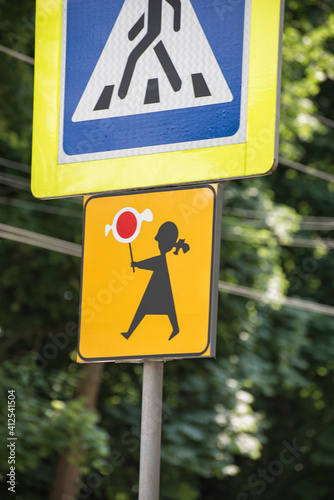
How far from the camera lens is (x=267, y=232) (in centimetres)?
1329

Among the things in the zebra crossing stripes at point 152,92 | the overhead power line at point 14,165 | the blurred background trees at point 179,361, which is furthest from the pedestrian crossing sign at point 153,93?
the overhead power line at point 14,165

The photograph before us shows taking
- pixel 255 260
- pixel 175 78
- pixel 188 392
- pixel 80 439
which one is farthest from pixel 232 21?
pixel 188 392

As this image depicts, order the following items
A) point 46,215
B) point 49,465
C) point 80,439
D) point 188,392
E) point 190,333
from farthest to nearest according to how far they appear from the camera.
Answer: point 49,465, point 188,392, point 46,215, point 80,439, point 190,333

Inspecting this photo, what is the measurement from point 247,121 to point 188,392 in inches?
495

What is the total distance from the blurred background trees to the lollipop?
24.2 feet

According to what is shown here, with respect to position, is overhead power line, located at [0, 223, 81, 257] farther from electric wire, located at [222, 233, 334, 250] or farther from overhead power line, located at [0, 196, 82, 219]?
electric wire, located at [222, 233, 334, 250]

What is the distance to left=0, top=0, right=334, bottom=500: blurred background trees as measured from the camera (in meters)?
11.1

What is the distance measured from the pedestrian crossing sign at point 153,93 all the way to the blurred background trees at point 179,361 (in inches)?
280

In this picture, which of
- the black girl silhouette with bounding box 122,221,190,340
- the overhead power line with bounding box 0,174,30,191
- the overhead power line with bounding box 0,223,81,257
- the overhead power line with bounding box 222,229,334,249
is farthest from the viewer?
the overhead power line with bounding box 222,229,334,249

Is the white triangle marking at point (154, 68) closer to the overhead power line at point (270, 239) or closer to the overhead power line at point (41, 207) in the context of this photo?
the overhead power line at point (41, 207)

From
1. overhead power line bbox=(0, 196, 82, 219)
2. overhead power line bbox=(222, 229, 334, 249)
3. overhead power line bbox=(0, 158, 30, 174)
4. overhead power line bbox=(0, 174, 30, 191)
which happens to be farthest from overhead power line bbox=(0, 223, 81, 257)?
overhead power line bbox=(222, 229, 334, 249)

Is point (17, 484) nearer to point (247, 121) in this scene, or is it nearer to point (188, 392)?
point (188, 392)

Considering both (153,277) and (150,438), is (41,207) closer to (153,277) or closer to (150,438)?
(153,277)

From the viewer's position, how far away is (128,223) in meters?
2.32
